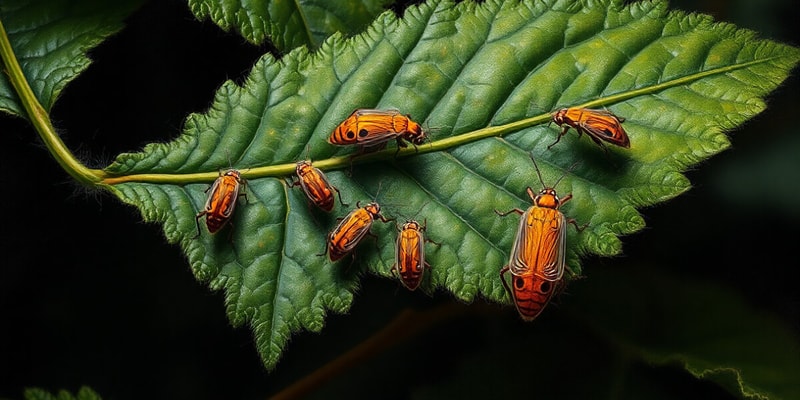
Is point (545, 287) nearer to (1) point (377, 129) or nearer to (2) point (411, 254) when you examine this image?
(2) point (411, 254)

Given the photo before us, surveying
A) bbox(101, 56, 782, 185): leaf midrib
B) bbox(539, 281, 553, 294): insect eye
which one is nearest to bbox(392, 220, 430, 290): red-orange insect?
bbox(101, 56, 782, 185): leaf midrib

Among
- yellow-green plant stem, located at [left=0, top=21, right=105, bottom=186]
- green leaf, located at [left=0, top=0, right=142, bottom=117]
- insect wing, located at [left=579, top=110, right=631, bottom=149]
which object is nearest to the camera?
insect wing, located at [left=579, top=110, right=631, bottom=149]

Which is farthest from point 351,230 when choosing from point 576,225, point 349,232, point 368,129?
point 576,225

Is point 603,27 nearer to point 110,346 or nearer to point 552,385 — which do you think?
point 552,385

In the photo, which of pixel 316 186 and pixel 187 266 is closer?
pixel 316 186

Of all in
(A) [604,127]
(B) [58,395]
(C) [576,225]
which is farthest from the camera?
(B) [58,395]

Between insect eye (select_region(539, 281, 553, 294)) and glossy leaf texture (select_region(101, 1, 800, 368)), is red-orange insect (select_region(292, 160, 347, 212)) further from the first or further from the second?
insect eye (select_region(539, 281, 553, 294))

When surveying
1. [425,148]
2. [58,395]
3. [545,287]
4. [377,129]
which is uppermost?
[377,129]
